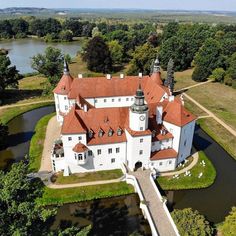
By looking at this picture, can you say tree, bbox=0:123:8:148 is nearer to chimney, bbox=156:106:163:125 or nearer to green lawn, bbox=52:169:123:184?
green lawn, bbox=52:169:123:184

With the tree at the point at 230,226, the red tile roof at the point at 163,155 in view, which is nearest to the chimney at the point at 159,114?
the red tile roof at the point at 163,155

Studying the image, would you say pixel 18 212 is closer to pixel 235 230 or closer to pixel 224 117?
pixel 235 230

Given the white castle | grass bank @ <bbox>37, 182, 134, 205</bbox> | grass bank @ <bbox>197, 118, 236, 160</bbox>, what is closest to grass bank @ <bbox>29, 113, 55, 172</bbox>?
the white castle

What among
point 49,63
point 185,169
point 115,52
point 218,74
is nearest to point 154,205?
point 185,169

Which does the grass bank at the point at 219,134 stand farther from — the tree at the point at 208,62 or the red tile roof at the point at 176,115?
the tree at the point at 208,62

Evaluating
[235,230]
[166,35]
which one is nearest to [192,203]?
[235,230]

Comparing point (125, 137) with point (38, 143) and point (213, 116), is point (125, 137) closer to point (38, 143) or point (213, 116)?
point (38, 143)
